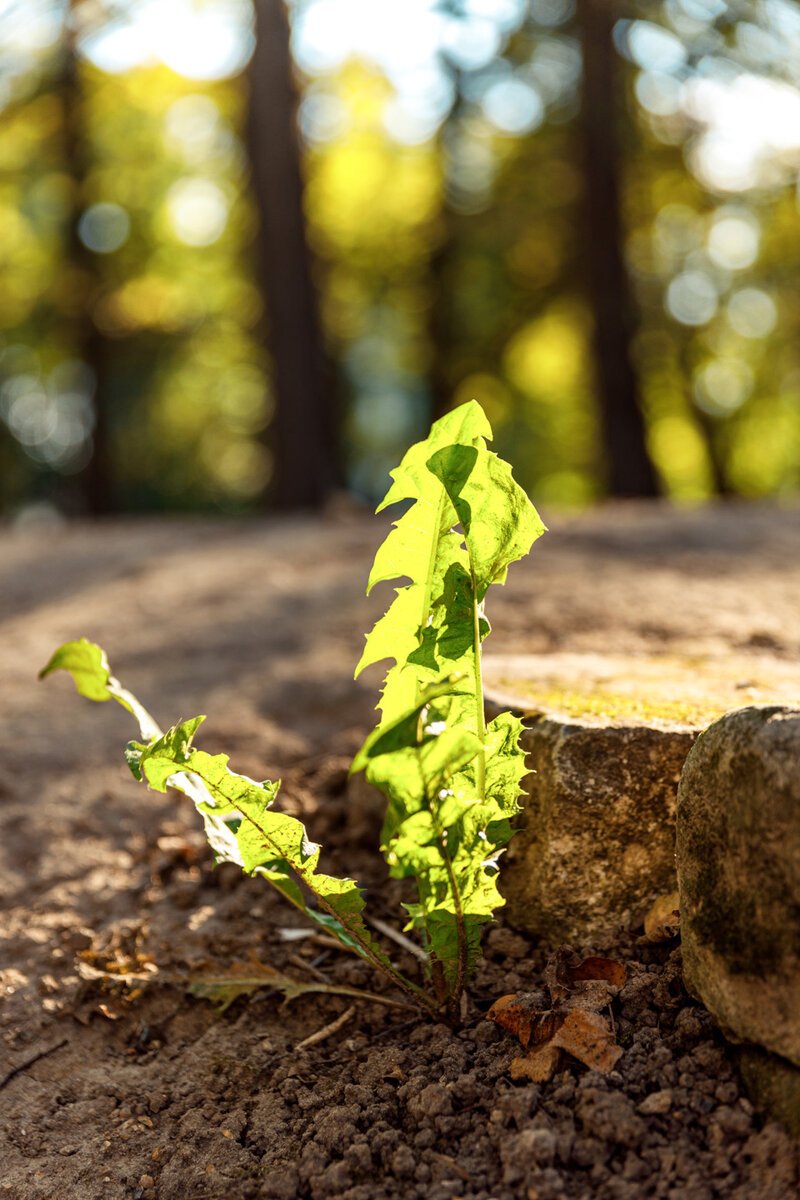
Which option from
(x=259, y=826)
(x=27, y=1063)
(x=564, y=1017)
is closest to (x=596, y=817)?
(x=564, y=1017)

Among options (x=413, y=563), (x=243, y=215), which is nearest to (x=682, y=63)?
(x=413, y=563)

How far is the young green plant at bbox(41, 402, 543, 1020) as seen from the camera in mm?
1542

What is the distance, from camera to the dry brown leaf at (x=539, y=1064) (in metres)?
1.52

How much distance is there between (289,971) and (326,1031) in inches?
8.7

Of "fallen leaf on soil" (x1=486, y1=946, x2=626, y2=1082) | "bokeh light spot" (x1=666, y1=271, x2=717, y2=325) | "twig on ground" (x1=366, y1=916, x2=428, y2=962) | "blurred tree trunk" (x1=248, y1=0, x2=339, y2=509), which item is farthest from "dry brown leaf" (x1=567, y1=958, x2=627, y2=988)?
"bokeh light spot" (x1=666, y1=271, x2=717, y2=325)

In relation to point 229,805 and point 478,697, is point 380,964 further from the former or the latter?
point 478,697

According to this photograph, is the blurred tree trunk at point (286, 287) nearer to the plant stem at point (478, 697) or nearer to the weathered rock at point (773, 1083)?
the plant stem at point (478, 697)

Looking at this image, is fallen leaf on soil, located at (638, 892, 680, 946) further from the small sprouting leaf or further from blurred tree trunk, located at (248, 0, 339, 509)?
blurred tree trunk, located at (248, 0, 339, 509)

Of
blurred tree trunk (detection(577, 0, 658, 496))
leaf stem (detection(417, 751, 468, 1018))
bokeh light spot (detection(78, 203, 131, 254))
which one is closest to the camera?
leaf stem (detection(417, 751, 468, 1018))

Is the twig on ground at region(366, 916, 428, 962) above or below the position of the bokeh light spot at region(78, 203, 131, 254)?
below

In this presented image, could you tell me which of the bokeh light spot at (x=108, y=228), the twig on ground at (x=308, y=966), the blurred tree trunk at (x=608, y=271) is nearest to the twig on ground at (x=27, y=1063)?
the twig on ground at (x=308, y=966)

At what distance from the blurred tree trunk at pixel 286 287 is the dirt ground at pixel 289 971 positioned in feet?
13.0

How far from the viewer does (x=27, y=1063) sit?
187 cm

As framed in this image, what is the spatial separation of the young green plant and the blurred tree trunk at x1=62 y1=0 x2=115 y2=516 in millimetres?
12109
